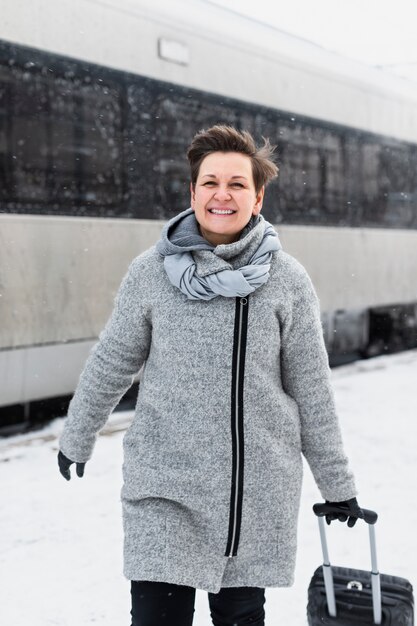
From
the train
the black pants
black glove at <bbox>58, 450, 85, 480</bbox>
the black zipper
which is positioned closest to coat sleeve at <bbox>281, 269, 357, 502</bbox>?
the black zipper

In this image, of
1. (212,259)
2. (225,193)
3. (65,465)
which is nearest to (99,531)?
(65,465)

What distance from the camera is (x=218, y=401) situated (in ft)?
7.04

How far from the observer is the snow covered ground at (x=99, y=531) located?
131 inches

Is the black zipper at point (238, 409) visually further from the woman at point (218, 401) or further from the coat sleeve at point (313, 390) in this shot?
the coat sleeve at point (313, 390)

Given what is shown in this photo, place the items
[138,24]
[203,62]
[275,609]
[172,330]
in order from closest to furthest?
1. [172,330]
2. [275,609]
3. [138,24]
4. [203,62]

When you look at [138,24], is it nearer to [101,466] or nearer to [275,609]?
[101,466]

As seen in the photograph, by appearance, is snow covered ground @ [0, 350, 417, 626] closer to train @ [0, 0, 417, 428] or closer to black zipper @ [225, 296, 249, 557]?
train @ [0, 0, 417, 428]

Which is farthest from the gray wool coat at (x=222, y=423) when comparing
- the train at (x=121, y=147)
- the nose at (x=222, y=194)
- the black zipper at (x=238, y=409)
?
the train at (x=121, y=147)

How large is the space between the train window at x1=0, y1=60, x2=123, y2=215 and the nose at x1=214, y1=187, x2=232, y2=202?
353 cm

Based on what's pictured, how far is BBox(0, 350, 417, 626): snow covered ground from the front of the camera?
3328 millimetres

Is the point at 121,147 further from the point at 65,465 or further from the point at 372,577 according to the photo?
the point at 372,577

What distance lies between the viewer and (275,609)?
329 centimetres

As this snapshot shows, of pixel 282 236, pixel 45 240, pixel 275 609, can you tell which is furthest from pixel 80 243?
pixel 275 609

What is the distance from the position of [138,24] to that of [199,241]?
450 centimetres
